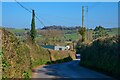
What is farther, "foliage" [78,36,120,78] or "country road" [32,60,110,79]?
"foliage" [78,36,120,78]

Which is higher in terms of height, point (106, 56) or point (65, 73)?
point (106, 56)

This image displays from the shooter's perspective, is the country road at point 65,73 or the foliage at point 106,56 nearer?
the country road at point 65,73

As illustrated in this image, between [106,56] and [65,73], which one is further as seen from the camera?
[106,56]

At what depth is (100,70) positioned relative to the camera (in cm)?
3134

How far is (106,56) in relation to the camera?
2952cm

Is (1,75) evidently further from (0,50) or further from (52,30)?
(52,30)

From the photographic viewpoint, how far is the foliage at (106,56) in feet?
84.2

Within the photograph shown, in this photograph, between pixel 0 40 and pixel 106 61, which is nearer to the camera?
pixel 0 40

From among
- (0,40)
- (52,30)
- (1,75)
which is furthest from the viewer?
(52,30)

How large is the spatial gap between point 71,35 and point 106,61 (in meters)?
121

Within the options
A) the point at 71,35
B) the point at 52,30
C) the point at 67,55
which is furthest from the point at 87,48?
the point at 71,35

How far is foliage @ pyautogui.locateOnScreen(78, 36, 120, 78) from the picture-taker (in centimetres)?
2566

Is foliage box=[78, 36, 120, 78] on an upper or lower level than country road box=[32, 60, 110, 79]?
upper

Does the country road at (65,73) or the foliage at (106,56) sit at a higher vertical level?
the foliage at (106,56)
